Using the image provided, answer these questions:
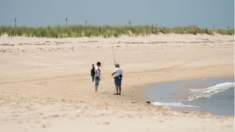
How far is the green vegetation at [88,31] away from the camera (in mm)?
A: 33719

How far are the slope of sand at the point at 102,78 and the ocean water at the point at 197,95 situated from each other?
2.41ft

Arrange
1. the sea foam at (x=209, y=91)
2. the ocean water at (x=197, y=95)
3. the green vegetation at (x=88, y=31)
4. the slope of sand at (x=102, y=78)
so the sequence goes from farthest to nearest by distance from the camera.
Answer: the green vegetation at (x=88, y=31)
the sea foam at (x=209, y=91)
the ocean water at (x=197, y=95)
the slope of sand at (x=102, y=78)

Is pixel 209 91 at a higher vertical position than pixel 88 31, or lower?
lower

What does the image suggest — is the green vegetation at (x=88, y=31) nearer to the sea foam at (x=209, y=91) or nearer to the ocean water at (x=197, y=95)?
the ocean water at (x=197, y=95)

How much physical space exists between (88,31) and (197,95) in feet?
65.0

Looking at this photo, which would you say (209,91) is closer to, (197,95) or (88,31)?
(197,95)

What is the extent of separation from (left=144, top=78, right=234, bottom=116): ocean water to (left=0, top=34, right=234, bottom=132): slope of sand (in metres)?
0.74

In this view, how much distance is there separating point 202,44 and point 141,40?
15.8ft

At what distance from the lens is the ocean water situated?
49.3 ft

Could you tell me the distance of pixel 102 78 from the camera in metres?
21.8

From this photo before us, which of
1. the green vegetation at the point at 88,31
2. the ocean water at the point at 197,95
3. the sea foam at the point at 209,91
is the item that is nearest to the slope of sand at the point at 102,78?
the ocean water at the point at 197,95

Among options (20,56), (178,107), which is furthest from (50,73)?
(178,107)

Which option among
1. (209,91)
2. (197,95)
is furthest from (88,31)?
(197,95)

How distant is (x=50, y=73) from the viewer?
22.6m
